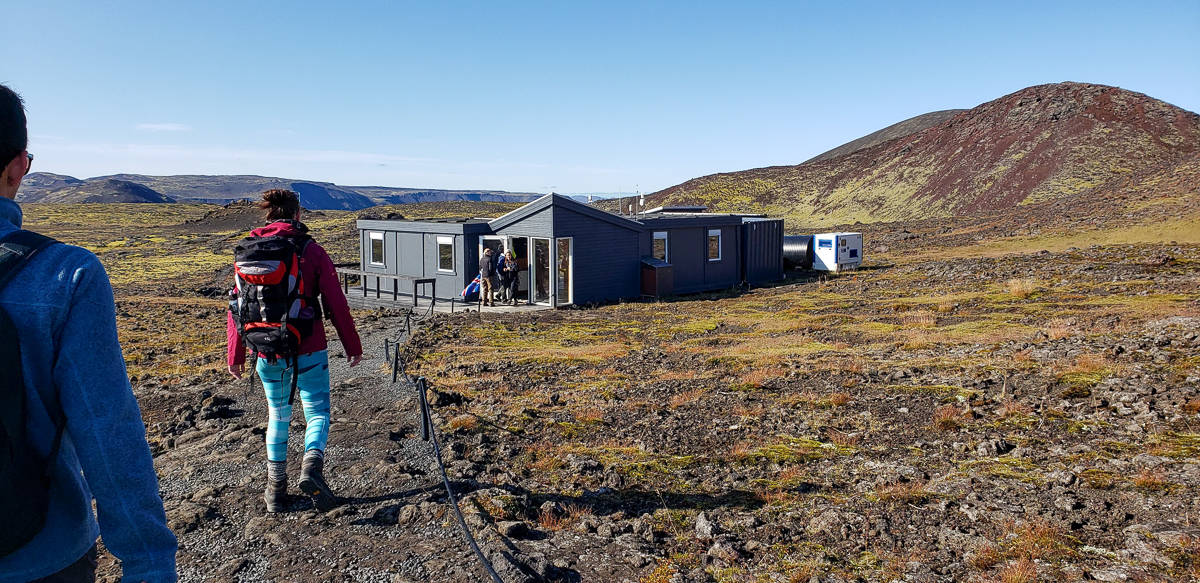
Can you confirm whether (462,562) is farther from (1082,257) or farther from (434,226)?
(1082,257)

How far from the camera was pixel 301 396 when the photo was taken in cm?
521

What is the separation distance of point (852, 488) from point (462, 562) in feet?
12.1

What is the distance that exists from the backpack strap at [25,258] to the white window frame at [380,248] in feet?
79.4

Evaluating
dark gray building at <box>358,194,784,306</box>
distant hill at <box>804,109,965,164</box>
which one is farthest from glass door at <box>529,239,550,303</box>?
distant hill at <box>804,109,965,164</box>

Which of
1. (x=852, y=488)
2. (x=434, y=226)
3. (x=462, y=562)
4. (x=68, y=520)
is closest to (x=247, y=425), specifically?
(x=462, y=562)

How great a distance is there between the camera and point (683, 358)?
13617mm

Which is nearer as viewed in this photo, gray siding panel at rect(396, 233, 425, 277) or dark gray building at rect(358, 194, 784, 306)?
dark gray building at rect(358, 194, 784, 306)

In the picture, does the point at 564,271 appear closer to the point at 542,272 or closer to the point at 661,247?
the point at 542,272

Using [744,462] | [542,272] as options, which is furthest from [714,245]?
[744,462]

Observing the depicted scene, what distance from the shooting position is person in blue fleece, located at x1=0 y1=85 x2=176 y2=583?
165 centimetres

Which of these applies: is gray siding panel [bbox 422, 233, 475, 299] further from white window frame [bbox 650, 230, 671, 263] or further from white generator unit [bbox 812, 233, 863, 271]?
white generator unit [bbox 812, 233, 863, 271]

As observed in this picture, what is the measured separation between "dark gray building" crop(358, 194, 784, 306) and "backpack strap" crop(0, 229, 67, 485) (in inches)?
760

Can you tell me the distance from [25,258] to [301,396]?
377 centimetres

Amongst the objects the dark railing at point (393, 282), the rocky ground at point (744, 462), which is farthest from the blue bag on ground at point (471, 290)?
the rocky ground at point (744, 462)
